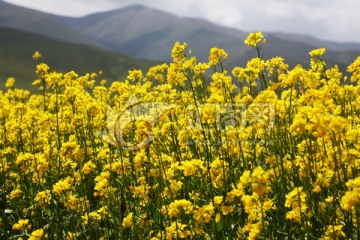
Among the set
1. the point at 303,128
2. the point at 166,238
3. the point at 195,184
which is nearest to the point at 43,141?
the point at 195,184

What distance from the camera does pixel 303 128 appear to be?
3.89 m

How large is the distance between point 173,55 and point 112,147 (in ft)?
6.19

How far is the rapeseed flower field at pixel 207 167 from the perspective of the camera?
3.87m

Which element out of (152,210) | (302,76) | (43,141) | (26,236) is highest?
(302,76)

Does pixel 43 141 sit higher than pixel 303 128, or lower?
lower

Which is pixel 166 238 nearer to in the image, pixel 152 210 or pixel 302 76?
pixel 152 210

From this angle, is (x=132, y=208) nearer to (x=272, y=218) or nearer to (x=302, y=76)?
(x=272, y=218)

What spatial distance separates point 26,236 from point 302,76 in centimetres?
415

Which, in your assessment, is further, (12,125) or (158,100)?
(12,125)

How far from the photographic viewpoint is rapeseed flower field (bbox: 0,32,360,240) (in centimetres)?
387

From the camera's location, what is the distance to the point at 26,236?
19.1 ft

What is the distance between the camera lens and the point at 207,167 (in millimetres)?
4566

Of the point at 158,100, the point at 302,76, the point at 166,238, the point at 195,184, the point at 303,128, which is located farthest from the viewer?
the point at 158,100

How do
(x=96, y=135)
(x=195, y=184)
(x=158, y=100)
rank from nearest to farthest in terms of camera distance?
(x=195, y=184) → (x=158, y=100) → (x=96, y=135)
